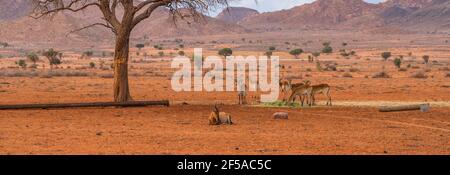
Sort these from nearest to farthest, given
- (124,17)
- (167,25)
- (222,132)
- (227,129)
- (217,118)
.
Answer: (222,132)
(227,129)
(217,118)
(124,17)
(167,25)

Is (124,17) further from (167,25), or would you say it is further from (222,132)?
(167,25)

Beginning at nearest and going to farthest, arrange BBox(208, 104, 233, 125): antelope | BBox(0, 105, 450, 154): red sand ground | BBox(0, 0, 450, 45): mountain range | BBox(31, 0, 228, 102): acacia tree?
BBox(0, 105, 450, 154): red sand ground, BBox(208, 104, 233, 125): antelope, BBox(31, 0, 228, 102): acacia tree, BBox(0, 0, 450, 45): mountain range

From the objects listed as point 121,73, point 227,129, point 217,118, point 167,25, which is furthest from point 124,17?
point 167,25

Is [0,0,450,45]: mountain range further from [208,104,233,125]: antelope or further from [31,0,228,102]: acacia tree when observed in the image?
[208,104,233,125]: antelope

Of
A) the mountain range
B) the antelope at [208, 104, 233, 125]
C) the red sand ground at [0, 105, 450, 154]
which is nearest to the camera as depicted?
the red sand ground at [0, 105, 450, 154]

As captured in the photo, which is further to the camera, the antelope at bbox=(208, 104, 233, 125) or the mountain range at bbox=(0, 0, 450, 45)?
the mountain range at bbox=(0, 0, 450, 45)

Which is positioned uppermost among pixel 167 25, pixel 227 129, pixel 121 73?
pixel 167 25

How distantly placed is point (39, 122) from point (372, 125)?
8951 millimetres

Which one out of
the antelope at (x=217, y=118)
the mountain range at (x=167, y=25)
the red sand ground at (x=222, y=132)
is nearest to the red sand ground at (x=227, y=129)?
the red sand ground at (x=222, y=132)

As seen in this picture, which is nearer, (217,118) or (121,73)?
(217,118)

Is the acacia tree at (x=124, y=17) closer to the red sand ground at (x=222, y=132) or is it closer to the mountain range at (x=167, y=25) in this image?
the red sand ground at (x=222, y=132)

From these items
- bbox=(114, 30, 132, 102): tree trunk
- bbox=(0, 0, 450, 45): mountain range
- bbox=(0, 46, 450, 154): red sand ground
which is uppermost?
bbox=(0, 0, 450, 45): mountain range

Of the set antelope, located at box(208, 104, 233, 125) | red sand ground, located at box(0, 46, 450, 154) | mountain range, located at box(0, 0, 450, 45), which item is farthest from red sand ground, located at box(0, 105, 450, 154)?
mountain range, located at box(0, 0, 450, 45)
